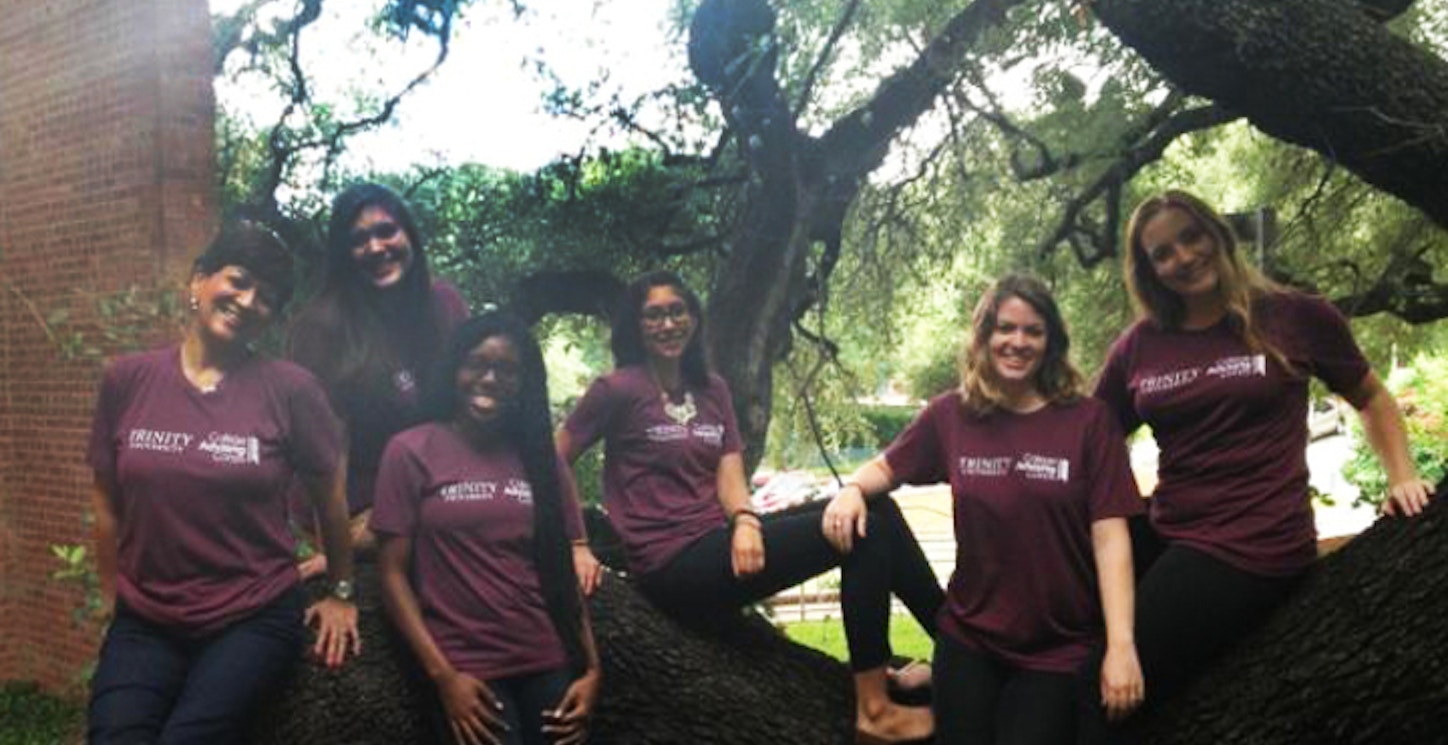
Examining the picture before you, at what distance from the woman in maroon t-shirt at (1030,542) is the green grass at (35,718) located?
6324 mm

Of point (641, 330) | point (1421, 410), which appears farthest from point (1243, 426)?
point (1421, 410)

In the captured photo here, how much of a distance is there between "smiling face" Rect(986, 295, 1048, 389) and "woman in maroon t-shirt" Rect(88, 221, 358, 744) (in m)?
1.67

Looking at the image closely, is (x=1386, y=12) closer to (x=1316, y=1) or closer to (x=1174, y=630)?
(x=1316, y=1)

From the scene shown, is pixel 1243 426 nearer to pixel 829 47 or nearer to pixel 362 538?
pixel 362 538

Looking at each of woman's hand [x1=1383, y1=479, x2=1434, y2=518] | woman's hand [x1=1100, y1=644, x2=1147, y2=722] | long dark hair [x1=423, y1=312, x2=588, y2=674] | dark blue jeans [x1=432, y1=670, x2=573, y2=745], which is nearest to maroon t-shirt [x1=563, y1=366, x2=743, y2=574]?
long dark hair [x1=423, y1=312, x2=588, y2=674]

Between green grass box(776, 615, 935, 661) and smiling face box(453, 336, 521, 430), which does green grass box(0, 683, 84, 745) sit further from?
green grass box(776, 615, 935, 661)

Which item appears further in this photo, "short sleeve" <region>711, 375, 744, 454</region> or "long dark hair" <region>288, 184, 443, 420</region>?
"short sleeve" <region>711, 375, 744, 454</region>

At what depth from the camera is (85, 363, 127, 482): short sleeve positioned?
9.96 feet

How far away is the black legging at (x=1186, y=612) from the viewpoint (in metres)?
2.83

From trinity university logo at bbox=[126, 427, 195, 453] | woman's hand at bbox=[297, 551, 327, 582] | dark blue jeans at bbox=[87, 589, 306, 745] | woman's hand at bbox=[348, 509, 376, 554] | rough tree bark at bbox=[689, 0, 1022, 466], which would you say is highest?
rough tree bark at bbox=[689, 0, 1022, 466]

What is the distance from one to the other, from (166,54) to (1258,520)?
7.02m

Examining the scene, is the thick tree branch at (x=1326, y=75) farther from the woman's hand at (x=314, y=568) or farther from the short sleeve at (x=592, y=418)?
the woman's hand at (x=314, y=568)

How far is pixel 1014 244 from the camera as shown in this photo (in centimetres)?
1082

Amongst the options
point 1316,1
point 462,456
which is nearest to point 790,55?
point 1316,1
